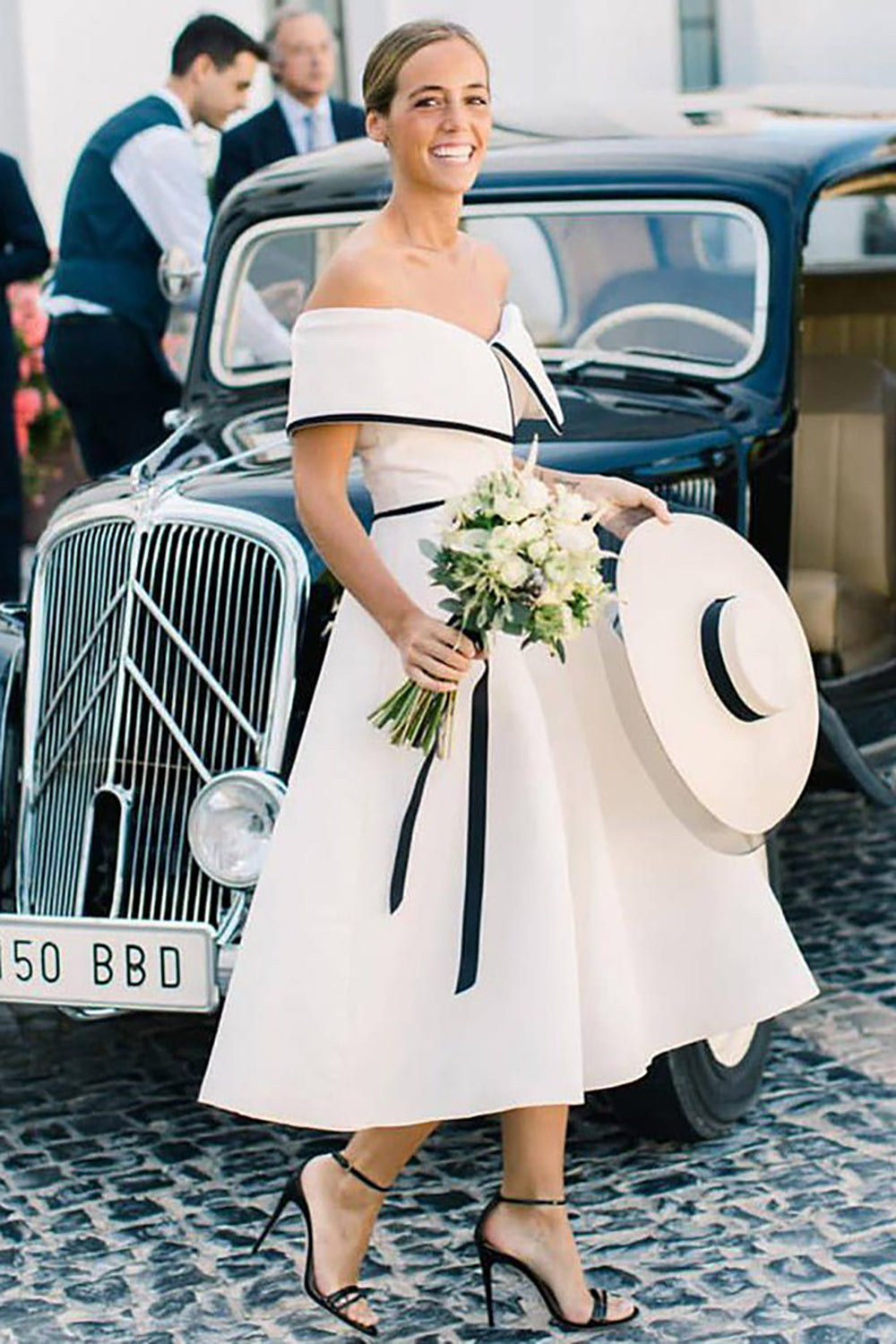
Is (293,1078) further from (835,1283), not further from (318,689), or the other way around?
(835,1283)

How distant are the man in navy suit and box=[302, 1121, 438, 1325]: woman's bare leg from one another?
13.9 ft

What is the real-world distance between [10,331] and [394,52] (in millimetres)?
5315

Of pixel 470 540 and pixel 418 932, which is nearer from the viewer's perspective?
pixel 470 540

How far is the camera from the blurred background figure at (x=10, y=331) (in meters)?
8.08

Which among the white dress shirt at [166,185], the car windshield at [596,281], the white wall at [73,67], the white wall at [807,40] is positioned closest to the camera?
the car windshield at [596,281]

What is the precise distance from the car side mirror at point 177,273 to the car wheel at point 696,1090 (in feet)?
7.39

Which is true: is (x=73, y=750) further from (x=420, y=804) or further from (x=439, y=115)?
(x=439, y=115)

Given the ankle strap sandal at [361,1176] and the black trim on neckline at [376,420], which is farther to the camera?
the ankle strap sandal at [361,1176]

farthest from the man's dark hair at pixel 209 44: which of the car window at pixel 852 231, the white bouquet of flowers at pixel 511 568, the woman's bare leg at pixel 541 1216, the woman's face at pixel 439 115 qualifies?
the car window at pixel 852 231

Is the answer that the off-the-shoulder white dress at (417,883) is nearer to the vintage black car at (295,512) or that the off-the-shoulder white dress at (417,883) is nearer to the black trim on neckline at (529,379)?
the black trim on neckline at (529,379)

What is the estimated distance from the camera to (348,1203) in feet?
11.4

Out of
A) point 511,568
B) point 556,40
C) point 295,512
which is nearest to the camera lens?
point 511,568

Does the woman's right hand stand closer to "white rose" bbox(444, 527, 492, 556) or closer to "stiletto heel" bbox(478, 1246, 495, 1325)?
"white rose" bbox(444, 527, 492, 556)

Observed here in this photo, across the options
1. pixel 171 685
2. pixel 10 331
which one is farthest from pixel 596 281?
pixel 10 331
